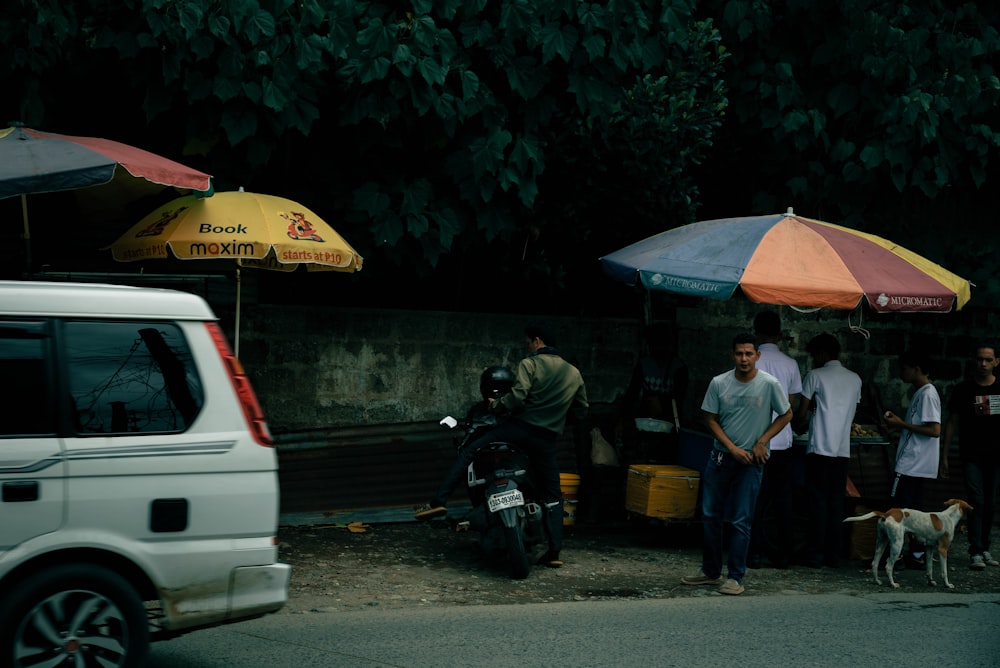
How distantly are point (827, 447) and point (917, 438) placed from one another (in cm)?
85

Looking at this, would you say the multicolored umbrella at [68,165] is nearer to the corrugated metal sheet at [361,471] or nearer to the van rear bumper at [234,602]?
the corrugated metal sheet at [361,471]

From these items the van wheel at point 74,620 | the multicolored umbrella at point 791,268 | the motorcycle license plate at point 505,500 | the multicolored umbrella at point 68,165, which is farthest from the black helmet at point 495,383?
the van wheel at point 74,620

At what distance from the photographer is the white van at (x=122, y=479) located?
182 inches

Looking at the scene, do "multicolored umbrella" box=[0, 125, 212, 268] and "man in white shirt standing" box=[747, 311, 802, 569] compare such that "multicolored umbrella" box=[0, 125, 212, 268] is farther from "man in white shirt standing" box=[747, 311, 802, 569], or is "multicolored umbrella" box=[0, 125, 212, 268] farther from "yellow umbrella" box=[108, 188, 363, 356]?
"man in white shirt standing" box=[747, 311, 802, 569]

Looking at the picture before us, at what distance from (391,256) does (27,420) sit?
517 cm

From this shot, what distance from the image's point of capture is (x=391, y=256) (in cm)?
966

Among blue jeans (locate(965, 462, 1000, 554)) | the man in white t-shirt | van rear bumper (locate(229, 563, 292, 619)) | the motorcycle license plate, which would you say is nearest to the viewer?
van rear bumper (locate(229, 563, 292, 619))

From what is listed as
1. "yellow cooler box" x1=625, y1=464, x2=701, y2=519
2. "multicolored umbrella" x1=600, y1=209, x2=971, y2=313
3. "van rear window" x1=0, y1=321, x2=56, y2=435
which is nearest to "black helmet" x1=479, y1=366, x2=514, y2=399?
"multicolored umbrella" x1=600, y1=209, x2=971, y2=313

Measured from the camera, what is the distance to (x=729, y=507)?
8.27 m

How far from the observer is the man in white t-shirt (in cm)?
947

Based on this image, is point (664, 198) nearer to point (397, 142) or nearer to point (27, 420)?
point (397, 142)

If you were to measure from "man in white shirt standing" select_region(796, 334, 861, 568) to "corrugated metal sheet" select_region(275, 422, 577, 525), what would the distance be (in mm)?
3270

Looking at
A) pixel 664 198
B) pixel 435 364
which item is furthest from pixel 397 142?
pixel 664 198

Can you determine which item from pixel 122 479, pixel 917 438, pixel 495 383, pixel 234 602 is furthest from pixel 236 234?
pixel 917 438
